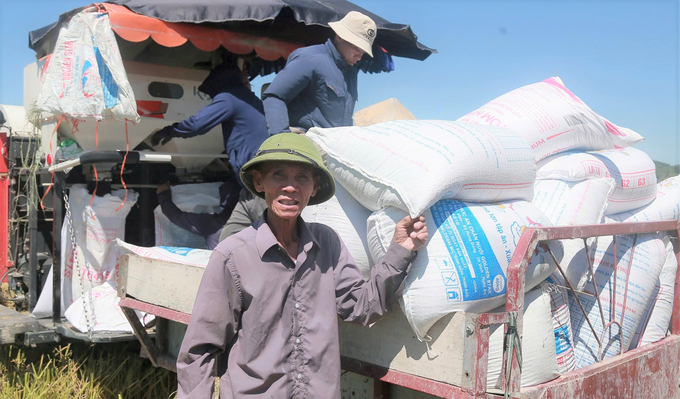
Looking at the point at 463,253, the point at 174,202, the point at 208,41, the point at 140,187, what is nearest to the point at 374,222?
the point at 463,253

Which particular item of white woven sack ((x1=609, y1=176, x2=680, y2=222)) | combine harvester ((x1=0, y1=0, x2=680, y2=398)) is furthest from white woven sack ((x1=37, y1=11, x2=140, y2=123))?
white woven sack ((x1=609, y1=176, x2=680, y2=222))

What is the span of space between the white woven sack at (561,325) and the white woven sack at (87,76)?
244 centimetres

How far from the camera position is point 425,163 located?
216 centimetres

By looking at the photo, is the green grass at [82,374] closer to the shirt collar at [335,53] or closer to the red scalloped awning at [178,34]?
the red scalloped awning at [178,34]

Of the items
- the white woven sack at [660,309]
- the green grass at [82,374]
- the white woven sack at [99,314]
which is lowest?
the green grass at [82,374]

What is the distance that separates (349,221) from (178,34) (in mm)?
1926

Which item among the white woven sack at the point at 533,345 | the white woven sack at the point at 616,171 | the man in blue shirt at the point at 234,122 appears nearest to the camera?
the white woven sack at the point at 533,345

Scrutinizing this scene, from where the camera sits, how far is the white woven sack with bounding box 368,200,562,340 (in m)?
2.01

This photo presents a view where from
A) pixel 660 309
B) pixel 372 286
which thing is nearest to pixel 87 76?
pixel 372 286

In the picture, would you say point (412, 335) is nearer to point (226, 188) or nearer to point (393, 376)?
point (393, 376)

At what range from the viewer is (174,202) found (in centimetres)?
431

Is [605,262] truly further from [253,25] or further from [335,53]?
[253,25]

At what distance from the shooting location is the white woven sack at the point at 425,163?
2.13 meters

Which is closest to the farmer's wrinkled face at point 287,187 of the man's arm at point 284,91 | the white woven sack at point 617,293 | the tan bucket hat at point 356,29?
the man's arm at point 284,91
